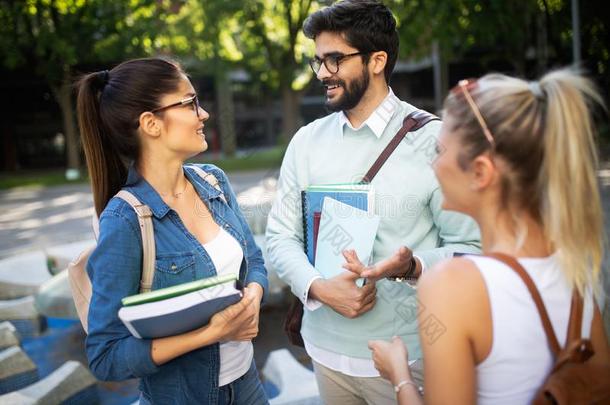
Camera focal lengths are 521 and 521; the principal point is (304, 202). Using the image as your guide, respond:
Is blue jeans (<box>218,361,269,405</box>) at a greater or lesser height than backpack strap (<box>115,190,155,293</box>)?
lesser

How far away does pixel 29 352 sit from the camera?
16.9ft

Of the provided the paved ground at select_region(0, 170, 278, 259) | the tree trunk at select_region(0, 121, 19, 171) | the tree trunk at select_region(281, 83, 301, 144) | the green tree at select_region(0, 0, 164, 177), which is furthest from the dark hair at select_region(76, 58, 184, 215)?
the tree trunk at select_region(0, 121, 19, 171)

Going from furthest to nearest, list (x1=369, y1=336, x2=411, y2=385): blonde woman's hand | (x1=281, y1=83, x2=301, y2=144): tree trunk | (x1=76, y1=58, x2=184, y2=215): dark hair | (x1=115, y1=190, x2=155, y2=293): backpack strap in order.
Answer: (x1=281, y1=83, x2=301, y2=144): tree trunk → (x1=76, y1=58, x2=184, y2=215): dark hair → (x1=115, y1=190, x2=155, y2=293): backpack strap → (x1=369, y1=336, x2=411, y2=385): blonde woman's hand

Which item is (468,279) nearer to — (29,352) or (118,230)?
(118,230)

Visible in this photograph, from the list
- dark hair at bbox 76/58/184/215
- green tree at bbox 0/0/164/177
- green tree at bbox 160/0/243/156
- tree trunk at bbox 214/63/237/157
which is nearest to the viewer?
dark hair at bbox 76/58/184/215

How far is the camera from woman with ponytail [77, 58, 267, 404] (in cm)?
152

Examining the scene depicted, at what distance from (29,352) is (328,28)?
477cm

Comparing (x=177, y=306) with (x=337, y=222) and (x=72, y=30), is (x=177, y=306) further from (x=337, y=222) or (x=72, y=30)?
(x=72, y=30)

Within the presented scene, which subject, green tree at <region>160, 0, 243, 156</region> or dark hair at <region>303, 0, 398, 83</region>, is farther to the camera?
green tree at <region>160, 0, 243, 156</region>

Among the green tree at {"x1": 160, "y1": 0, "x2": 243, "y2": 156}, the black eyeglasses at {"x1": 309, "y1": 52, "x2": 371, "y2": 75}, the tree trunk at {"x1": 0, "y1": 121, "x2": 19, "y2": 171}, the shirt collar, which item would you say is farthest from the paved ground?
the tree trunk at {"x1": 0, "y1": 121, "x2": 19, "y2": 171}

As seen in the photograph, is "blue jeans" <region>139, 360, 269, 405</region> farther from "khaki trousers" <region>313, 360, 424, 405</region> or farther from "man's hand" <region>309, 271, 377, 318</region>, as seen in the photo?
"man's hand" <region>309, 271, 377, 318</region>

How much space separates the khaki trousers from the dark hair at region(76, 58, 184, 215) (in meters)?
1.00

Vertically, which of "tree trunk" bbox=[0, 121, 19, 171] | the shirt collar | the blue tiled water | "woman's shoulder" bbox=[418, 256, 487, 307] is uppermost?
the shirt collar

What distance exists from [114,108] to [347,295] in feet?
3.23
